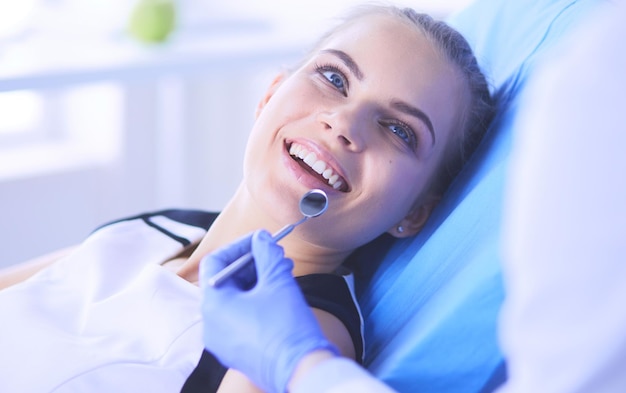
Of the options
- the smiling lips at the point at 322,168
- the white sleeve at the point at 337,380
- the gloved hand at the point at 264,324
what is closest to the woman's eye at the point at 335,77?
the smiling lips at the point at 322,168

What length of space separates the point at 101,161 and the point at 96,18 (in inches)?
17.5

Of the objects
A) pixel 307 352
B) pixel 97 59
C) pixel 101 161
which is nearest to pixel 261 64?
pixel 97 59

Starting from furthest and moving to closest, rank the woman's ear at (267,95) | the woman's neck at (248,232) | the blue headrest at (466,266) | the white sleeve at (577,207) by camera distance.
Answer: the woman's ear at (267,95), the woman's neck at (248,232), the blue headrest at (466,266), the white sleeve at (577,207)

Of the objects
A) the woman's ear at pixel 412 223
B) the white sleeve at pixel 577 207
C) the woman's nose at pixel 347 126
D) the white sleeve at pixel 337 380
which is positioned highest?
the white sleeve at pixel 577 207

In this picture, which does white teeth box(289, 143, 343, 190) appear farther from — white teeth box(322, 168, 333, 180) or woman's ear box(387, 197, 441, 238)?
woman's ear box(387, 197, 441, 238)

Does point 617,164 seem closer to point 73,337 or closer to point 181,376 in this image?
point 181,376

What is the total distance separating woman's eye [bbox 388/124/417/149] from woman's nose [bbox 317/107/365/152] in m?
0.06

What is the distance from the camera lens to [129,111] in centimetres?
260

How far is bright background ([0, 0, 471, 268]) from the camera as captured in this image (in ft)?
7.83

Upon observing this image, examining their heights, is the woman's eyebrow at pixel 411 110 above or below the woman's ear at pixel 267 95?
above

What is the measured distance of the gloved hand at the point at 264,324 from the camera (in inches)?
33.7

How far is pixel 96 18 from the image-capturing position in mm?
2656

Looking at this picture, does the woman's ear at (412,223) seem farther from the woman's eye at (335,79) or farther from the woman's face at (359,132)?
the woman's eye at (335,79)

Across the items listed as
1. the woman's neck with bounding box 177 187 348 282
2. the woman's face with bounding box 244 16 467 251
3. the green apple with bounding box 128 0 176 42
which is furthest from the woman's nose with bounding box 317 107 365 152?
the green apple with bounding box 128 0 176 42
